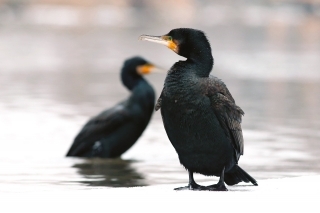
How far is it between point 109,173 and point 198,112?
3111 millimetres

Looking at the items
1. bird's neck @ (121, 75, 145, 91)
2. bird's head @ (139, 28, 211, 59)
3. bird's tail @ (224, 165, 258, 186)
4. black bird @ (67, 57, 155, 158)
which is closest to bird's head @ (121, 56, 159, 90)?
bird's neck @ (121, 75, 145, 91)

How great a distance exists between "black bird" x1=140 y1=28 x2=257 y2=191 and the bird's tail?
200mm

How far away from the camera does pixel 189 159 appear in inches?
276

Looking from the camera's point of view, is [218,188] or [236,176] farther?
[236,176]

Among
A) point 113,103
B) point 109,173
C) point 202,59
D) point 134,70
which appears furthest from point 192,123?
point 113,103

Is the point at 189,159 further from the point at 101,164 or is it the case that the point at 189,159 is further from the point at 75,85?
the point at 75,85

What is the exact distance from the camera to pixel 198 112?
22.6 feet

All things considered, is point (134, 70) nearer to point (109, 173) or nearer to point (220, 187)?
point (109, 173)

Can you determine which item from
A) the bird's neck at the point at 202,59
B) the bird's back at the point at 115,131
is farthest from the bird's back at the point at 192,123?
the bird's back at the point at 115,131

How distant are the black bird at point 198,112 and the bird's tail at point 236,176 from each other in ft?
0.66

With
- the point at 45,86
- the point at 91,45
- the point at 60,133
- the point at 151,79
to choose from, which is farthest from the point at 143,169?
the point at 91,45

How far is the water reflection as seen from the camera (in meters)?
9.09

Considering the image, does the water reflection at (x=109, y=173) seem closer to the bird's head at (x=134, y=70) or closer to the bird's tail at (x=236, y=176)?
the bird's head at (x=134, y=70)

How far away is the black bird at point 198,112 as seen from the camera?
6879mm
